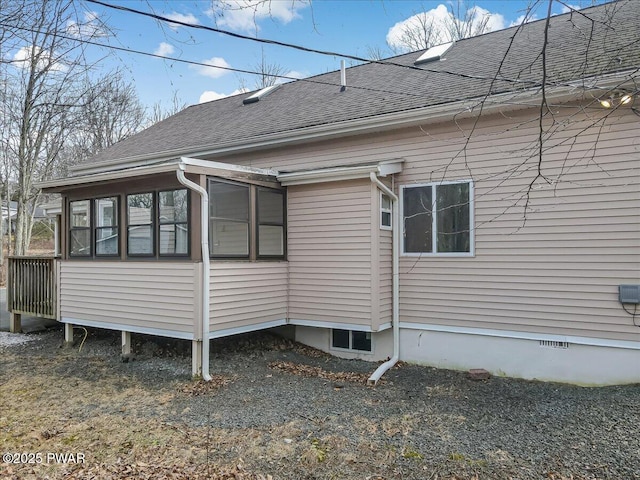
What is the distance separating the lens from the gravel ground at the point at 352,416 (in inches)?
148

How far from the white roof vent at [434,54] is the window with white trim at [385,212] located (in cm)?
347

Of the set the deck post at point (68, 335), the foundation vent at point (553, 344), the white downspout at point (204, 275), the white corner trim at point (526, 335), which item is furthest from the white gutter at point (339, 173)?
the deck post at point (68, 335)

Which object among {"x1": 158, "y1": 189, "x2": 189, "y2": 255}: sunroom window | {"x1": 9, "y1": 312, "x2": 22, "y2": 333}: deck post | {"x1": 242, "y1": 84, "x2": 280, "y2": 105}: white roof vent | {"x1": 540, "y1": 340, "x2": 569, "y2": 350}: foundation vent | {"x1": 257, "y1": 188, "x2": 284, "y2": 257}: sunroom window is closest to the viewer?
{"x1": 540, "y1": 340, "x2": 569, "y2": 350}: foundation vent

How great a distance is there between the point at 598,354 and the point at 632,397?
0.75 metres

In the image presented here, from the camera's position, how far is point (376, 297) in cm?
665

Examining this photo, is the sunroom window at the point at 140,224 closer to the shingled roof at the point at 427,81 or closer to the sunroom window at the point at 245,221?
the sunroom window at the point at 245,221

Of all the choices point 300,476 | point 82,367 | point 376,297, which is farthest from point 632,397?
point 82,367

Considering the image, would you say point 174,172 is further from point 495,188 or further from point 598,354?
point 598,354

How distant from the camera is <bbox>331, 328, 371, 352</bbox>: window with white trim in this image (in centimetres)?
746

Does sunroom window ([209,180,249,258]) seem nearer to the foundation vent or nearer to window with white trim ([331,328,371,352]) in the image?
window with white trim ([331,328,371,352])

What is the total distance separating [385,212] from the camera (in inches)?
275

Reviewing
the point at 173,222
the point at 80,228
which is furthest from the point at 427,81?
the point at 80,228

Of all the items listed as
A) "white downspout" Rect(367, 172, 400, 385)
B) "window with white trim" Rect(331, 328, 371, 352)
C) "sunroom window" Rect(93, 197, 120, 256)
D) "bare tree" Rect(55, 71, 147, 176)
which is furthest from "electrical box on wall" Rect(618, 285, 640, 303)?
"bare tree" Rect(55, 71, 147, 176)

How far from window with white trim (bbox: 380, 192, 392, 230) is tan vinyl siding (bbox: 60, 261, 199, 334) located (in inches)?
111
